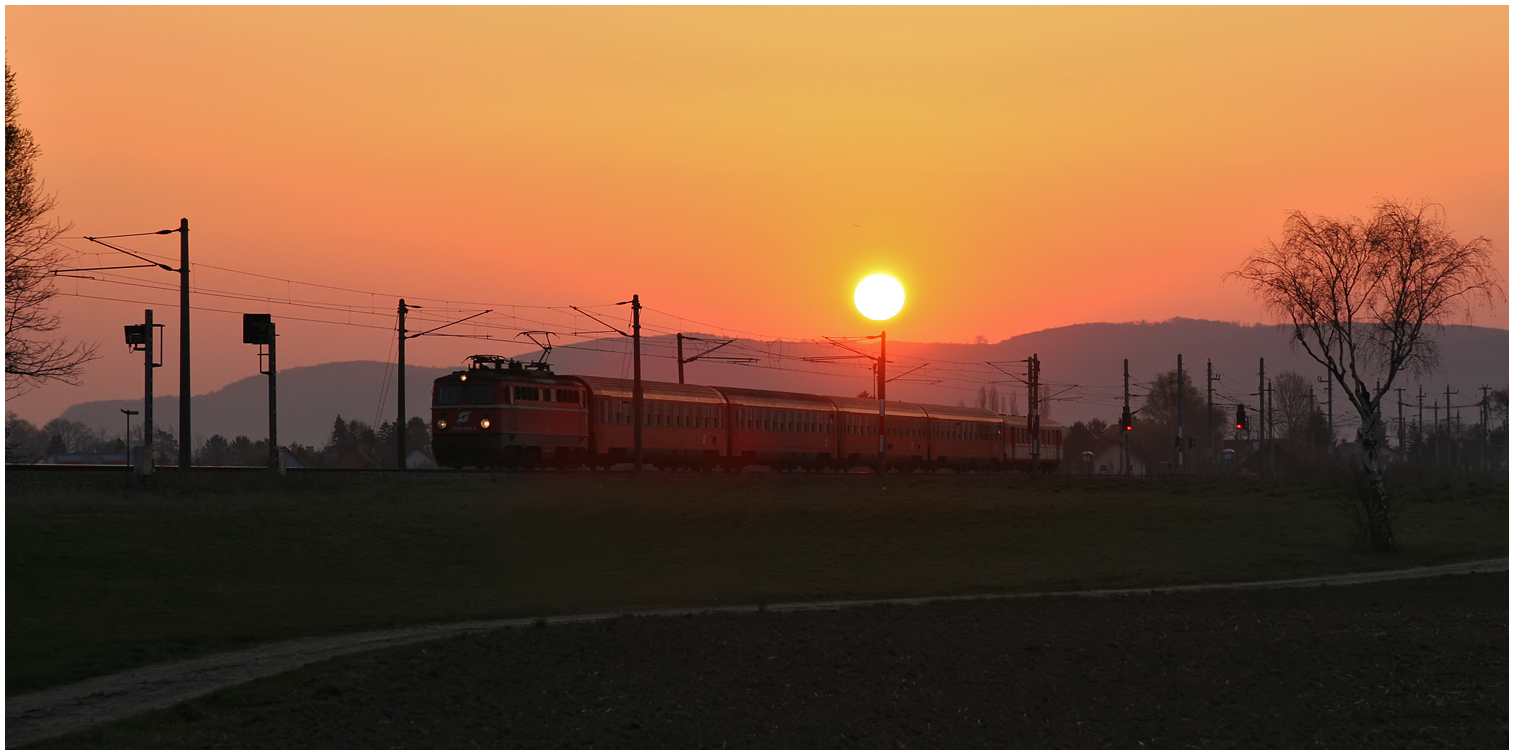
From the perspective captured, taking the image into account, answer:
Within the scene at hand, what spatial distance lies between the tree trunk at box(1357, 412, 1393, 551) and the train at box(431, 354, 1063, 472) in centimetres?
2849

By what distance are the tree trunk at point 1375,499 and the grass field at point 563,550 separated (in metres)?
0.66

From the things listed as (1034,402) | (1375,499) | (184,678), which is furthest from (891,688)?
(1034,402)

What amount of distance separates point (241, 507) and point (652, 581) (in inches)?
474

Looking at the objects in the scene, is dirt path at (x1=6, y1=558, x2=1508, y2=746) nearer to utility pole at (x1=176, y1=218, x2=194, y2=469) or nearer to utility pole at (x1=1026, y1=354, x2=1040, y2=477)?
utility pole at (x1=176, y1=218, x2=194, y2=469)

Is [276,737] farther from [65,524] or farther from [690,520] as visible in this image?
[690,520]

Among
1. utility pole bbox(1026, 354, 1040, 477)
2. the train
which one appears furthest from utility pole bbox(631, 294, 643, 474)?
utility pole bbox(1026, 354, 1040, 477)

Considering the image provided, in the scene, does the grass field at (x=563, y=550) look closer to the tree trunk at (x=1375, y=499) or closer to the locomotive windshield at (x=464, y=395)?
the tree trunk at (x=1375, y=499)

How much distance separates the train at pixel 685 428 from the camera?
51.2 metres

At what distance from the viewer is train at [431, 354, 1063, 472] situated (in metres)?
51.2

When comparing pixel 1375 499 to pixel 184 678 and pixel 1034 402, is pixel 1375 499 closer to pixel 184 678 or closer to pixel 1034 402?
pixel 184 678

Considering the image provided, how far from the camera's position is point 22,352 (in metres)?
39.4

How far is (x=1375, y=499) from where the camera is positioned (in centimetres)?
4122

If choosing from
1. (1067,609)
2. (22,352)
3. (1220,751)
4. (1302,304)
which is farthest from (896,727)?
(22,352)

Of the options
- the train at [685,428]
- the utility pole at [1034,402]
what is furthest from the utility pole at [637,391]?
the utility pole at [1034,402]
